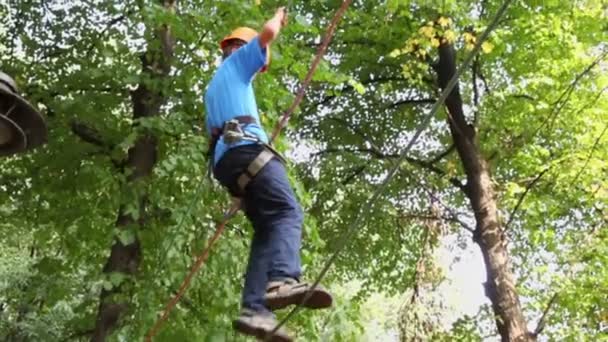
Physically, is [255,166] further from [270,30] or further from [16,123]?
[16,123]

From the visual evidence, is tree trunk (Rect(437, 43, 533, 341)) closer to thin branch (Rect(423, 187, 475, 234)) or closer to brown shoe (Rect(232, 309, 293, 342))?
thin branch (Rect(423, 187, 475, 234))

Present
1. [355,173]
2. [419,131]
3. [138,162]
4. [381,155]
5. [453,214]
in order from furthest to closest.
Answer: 1. [355,173]
2. [381,155]
3. [453,214]
4. [138,162]
5. [419,131]

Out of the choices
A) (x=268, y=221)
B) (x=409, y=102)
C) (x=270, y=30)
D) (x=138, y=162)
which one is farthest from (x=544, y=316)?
(x=270, y=30)

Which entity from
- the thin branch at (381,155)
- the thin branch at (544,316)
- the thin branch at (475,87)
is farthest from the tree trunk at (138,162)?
the thin branch at (544,316)

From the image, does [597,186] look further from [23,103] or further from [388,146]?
[23,103]

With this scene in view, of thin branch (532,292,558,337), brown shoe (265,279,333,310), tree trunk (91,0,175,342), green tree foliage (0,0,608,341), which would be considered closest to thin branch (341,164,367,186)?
green tree foliage (0,0,608,341)

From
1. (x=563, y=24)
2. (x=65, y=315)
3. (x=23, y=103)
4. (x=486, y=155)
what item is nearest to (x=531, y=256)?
(x=486, y=155)

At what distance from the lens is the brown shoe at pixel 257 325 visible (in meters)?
3.68

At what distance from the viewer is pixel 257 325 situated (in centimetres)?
369

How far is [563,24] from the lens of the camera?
10.2 m

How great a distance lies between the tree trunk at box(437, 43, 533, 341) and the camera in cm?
1010

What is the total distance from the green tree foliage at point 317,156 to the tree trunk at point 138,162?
2.9 inches

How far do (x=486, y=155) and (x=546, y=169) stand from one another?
1.49 meters

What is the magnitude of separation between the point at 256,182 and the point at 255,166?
8 cm
